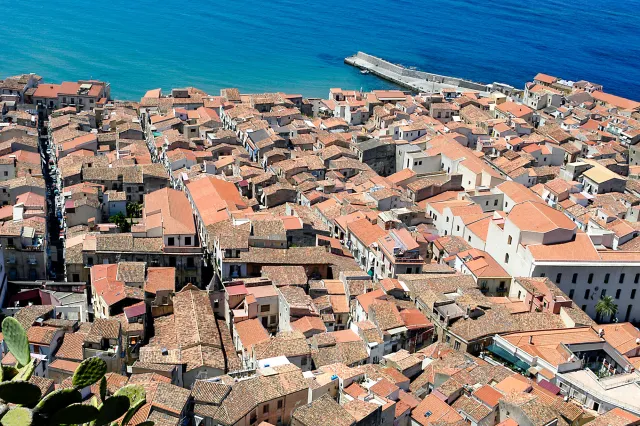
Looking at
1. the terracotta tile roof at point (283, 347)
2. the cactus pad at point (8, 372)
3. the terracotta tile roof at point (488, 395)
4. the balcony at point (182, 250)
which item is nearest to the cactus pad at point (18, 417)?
the cactus pad at point (8, 372)

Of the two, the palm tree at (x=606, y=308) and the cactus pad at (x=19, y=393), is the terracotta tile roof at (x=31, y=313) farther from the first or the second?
the palm tree at (x=606, y=308)

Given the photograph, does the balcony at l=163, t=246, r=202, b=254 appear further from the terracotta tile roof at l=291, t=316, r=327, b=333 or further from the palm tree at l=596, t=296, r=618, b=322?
the palm tree at l=596, t=296, r=618, b=322

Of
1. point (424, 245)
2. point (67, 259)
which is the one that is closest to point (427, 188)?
point (424, 245)

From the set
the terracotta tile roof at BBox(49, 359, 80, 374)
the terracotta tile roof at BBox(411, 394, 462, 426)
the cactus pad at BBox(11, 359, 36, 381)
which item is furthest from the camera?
the terracotta tile roof at BBox(49, 359, 80, 374)

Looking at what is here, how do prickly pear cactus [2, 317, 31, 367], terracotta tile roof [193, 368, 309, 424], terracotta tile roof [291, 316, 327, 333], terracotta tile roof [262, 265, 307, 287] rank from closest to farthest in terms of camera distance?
prickly pear cactus [2, 317, 31, 367] < terracotta tile roof [193, 368, 309, 424] < terracotta tile roof [291, 316, 327, 333] < terracotta tile roof [262, 265, 307, 287]

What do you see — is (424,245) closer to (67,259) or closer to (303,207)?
(303,207)

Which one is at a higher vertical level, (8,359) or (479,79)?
(479,79)

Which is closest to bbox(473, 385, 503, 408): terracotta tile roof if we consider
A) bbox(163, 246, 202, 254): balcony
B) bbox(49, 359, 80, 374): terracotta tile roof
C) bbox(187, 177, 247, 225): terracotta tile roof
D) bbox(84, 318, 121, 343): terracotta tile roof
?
bbox(84, 318, 121, 343): terracotta tile roof
